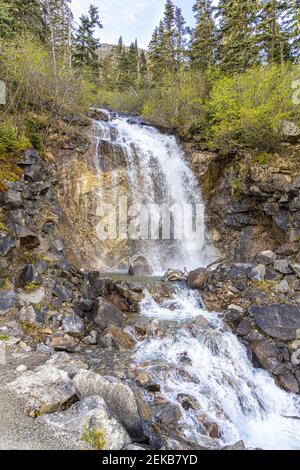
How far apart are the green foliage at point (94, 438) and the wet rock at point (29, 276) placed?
4.87 metres

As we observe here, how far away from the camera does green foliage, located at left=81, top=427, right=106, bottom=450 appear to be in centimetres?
304

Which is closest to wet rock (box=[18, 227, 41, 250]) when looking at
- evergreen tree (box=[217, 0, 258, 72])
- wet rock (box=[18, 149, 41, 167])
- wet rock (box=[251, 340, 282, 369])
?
wet rock (box=[18, 149, 41, 167])

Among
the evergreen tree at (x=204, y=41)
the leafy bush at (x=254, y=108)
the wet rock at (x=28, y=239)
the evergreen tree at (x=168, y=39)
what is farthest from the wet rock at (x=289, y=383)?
the evergreen tree at (x=168, y=39)

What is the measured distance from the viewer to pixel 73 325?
22.2ft

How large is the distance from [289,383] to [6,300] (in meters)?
6.68

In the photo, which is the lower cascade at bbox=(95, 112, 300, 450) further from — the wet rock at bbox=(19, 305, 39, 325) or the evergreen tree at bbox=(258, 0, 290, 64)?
the evergreen tree at bbox=(258, 0, 290, 64)

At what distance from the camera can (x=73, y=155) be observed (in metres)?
13.1

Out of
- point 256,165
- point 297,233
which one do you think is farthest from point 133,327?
point 256,165

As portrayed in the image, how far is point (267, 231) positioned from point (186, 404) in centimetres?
945

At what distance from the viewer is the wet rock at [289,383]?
6359 mm

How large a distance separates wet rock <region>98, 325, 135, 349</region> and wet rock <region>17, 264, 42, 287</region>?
2.29 m

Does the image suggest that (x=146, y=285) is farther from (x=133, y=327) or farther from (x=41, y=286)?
(x=41, y=286)

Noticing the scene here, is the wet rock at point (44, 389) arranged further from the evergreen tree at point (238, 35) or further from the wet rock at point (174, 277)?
the evergreen tree at point (238, 35)

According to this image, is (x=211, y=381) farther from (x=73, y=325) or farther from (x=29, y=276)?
(x=29, y=276)
